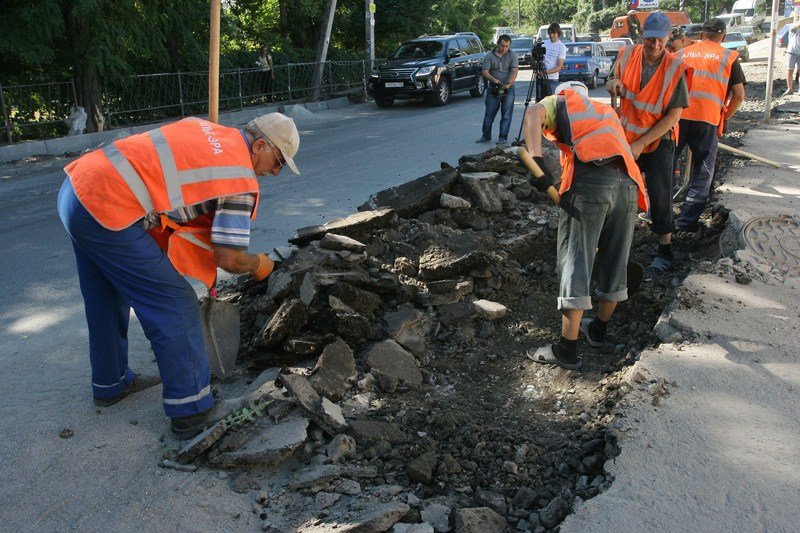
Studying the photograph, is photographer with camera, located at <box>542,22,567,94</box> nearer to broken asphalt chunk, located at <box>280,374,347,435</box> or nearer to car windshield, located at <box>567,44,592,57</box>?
broken asphalt chunk, located at <box>280,374,347,435</box>

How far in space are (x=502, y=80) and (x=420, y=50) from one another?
845 cm

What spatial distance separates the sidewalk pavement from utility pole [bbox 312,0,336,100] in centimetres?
1671

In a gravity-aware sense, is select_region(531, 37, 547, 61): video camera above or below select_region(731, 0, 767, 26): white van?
below

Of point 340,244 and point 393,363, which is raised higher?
point 340,244

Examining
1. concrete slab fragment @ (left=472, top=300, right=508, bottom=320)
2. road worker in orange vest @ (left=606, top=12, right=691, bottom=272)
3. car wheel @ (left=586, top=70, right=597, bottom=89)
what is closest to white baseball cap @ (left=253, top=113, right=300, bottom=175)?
concrete slab fragment @ (left=472, top=300, right=508, bottom=320)

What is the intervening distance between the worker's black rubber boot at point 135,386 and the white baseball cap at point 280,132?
5.22ft

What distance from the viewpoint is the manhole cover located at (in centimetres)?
539

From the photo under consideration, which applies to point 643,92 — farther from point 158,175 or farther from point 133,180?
point 133,180

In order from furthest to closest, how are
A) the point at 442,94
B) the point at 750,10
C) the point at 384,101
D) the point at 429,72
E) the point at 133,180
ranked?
1. the point at 750,10
2. the point at 384,101
3. the point at 442,94
4. the point at 429,72
5. the point at 133,180

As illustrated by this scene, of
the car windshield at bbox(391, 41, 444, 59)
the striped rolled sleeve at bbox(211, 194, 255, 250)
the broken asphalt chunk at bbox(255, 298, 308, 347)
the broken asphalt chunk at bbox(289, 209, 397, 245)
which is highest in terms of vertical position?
the car windshield at bbox(391, 41, 444, 59)

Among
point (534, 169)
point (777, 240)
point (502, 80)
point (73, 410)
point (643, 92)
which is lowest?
point (73, 410)

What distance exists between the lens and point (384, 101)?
19000mm

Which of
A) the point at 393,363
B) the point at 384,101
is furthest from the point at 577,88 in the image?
the point at 384,101

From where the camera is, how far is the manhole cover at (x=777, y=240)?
212 inches
